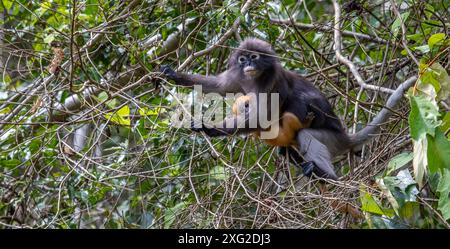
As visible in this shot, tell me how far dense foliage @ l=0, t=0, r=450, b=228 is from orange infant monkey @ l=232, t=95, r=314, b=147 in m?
0.15

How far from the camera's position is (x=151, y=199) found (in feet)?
19.9

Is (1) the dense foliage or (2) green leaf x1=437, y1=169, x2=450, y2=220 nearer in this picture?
(2) green leaf x1=437, y1=169, x2=450, y2=220

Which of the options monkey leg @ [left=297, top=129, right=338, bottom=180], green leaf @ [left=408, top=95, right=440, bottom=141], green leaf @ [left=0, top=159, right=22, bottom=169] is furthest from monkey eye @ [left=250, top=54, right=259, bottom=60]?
green leaf @ [left=408, top=95, right=440, bottom=141]

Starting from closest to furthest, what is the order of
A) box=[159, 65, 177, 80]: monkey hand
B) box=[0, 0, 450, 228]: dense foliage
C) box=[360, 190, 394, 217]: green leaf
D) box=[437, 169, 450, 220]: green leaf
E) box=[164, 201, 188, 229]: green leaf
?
box=[437, 169, 450, 220]: green leaf → box=[360, 190, 394, 217]: green leaf → box=[0, 0, 450, 228]: dense foliage → box=[164, 201, 188, 229]: green leaf → box=[159, 65, 177, 80]: monkey hand

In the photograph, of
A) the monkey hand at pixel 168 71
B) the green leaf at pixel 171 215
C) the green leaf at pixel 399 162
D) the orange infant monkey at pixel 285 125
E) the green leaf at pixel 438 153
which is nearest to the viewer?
the green leaf at pixel 438 153

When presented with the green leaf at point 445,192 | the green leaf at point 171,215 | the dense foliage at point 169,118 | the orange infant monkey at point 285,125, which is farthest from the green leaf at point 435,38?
the orange infant monkey at point 285,125

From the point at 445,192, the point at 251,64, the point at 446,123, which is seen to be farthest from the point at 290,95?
the point at 445,192

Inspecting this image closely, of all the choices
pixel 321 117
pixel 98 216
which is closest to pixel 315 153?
pixel 321 117

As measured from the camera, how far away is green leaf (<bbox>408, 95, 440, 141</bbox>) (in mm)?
3328

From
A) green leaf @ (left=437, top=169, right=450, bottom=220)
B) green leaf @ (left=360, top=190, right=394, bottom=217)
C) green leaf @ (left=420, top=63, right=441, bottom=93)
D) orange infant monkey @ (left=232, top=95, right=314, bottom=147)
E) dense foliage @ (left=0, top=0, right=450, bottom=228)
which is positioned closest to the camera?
green leaf @ (left=437, top=169, right=450, bottom=220)

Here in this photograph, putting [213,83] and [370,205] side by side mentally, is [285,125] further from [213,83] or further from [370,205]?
Answer: [370,205]

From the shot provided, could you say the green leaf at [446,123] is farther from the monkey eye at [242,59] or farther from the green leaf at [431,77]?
the monkey eye at [242,59]

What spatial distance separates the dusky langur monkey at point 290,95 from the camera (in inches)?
239

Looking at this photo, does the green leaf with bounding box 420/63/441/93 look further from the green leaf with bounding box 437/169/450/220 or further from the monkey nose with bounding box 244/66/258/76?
the monkey nose with bounding box 244/66/258/76
